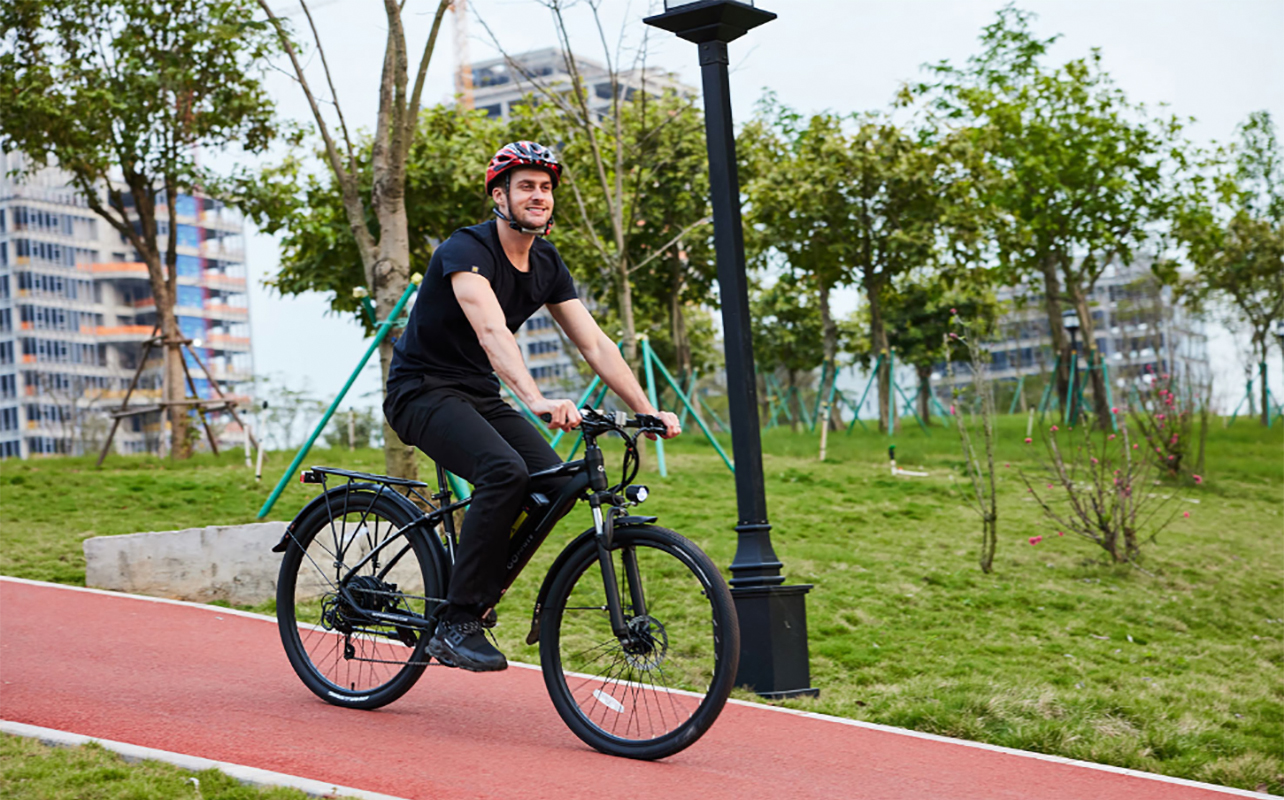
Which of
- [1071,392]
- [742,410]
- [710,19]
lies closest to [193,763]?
[742,410]

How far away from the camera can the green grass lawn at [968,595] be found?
229 inches

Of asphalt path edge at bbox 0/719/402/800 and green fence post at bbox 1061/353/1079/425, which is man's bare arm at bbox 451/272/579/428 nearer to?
asphalt path edge at bbox 0/719/402/800

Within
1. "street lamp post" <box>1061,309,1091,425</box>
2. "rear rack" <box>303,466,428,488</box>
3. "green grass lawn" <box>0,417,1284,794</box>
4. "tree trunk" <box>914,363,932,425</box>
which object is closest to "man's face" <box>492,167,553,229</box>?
"rear rack" <box>303,466,428,488</box>

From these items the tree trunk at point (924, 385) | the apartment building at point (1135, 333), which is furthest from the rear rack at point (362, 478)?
the tree trunk at point (924, 385)

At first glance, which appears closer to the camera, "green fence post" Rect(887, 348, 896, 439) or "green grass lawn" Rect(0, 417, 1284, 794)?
"green grass lawn" Rect(0, 417, 1284, 794)

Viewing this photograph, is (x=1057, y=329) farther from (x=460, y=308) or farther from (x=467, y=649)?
(x=467, y=649)

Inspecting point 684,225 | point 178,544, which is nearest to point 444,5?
point 178,544

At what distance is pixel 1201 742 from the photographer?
18.7 ft

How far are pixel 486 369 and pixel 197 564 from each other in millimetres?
3882

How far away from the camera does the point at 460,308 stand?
4.65 metres

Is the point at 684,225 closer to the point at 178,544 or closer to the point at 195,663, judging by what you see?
the point at 178,544

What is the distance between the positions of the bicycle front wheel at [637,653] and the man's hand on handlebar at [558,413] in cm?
49

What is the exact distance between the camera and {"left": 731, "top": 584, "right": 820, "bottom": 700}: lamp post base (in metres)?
5.98

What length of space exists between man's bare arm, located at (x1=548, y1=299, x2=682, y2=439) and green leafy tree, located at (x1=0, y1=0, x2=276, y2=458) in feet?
47.2
